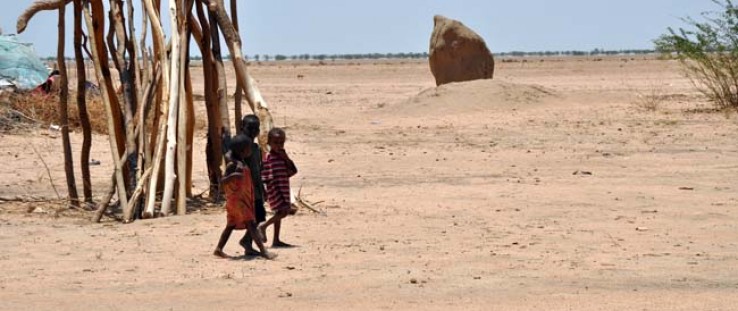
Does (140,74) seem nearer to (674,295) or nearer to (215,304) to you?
(215,304)

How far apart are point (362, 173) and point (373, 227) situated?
13.9 feet

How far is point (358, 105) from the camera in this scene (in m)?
27.1

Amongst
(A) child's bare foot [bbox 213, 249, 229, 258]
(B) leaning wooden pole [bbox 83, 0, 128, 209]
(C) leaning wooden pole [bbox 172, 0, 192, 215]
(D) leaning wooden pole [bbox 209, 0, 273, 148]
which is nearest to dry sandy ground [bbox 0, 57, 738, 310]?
(A) child's bare foot [bbox 213, 249, 229, 258]

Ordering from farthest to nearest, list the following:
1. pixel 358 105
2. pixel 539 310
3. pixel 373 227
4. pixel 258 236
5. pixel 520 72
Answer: pixel 520 72
pixel 358 105
pixel 373 227
pixel 258 236
pixel 539 310

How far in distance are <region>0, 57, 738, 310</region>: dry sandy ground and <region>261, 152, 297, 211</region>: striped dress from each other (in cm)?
38

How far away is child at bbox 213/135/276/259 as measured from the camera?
7.71 meters

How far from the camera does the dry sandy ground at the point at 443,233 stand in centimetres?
666

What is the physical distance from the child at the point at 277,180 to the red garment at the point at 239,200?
47cm

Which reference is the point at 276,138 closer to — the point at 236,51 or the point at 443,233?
the point at 443,233

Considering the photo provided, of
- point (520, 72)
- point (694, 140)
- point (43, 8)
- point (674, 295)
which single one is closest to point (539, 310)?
point (674, 295)

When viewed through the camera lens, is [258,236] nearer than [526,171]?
Yes

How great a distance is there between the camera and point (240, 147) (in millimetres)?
7836

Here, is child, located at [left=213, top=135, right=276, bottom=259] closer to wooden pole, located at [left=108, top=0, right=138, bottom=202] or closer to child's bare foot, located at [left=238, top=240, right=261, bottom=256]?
child's bare foot, located at [left=238, top=240, right=261, bottom=256]

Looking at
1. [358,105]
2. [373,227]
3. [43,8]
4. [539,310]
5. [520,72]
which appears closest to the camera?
[539,310]
